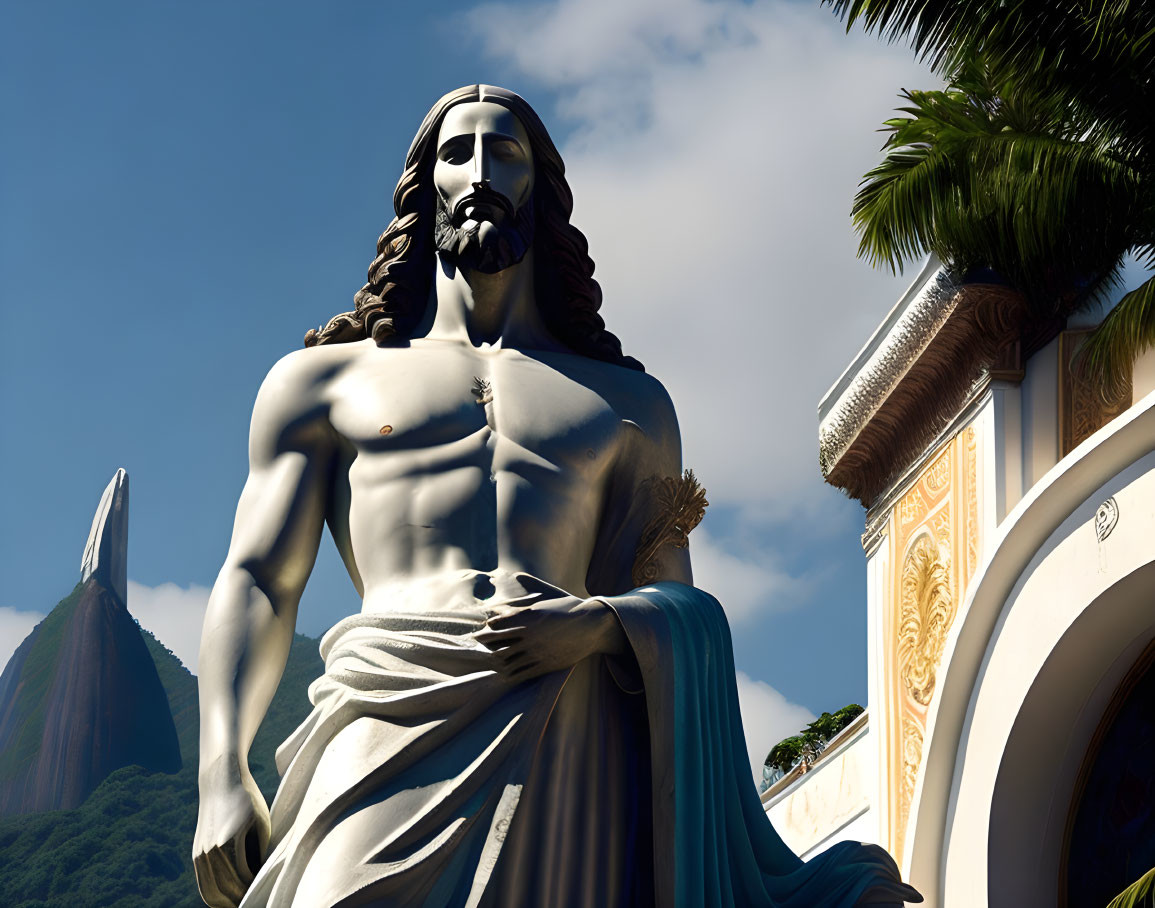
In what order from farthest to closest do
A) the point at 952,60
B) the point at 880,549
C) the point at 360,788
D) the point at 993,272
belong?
the point at 880,549, the point at 993,272, the point at 952,60, the point at 360,788

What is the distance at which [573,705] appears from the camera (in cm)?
325

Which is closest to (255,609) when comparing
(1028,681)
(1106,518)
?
(1106,518)

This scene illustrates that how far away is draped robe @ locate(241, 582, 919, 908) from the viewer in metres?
3.04

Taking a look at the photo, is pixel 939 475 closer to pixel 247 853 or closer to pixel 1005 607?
pixel 1005 607

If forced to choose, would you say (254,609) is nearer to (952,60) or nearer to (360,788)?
(360,788)

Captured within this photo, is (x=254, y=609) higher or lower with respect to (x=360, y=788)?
higher

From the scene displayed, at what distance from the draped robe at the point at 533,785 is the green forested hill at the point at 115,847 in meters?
18.0

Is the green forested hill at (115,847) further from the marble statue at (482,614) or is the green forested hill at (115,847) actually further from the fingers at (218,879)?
the fingers at (218,879)

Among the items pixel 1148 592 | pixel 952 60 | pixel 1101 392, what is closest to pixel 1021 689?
pixel 1148 592

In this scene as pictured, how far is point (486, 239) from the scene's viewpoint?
3.64m

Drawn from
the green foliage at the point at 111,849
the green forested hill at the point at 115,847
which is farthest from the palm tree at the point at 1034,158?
the green foliage at the point at 111,849

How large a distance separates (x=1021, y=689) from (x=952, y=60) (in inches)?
189

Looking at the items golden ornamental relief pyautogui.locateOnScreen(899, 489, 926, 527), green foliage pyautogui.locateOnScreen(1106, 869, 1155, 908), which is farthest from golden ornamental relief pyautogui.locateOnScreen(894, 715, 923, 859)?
green foliage pyautogui.locateOnScreen(1106, 869, 1155, 908)

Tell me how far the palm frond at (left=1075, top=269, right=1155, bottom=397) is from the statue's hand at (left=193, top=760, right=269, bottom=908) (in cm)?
793
